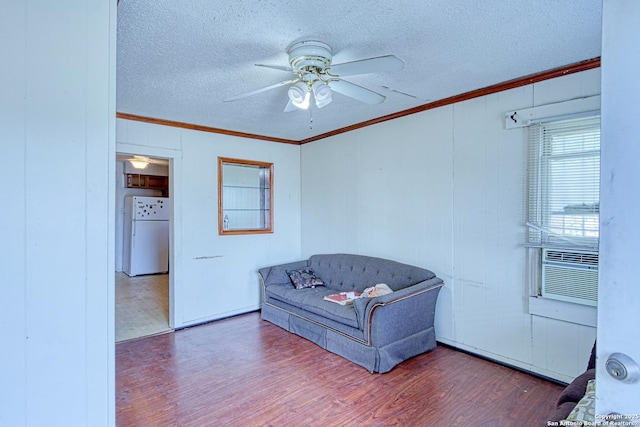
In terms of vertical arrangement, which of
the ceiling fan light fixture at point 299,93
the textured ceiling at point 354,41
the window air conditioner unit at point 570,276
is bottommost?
the window air conditioner unit at point 570,276

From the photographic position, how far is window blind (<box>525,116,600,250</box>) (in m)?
2.42

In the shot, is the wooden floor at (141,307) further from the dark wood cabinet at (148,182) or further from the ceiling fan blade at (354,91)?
the ceiling fan blade at (354,91)

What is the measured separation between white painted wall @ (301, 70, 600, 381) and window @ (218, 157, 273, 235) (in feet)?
4.52

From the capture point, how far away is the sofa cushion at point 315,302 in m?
3.11

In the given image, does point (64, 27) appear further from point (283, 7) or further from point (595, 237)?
point (595, 237)

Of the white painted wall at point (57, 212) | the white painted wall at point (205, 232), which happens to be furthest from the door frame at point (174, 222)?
the white painted wall at point (57, 212)

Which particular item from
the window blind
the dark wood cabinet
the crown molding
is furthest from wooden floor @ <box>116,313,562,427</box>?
the dark wood cabinet

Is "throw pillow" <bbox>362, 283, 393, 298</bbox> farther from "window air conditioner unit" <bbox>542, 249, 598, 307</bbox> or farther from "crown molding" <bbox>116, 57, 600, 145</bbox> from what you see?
"crown molding" <bbox>116, 57, 600, 145</bbox>

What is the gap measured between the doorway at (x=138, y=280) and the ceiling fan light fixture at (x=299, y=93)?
7.98 feet

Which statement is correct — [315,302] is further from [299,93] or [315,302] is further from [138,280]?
[138,280]

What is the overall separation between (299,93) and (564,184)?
2.16 meters

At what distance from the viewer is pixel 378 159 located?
3980 millimetres

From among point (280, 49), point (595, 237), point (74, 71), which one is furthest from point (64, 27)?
point (595, 237)

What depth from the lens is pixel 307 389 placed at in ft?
8.51
